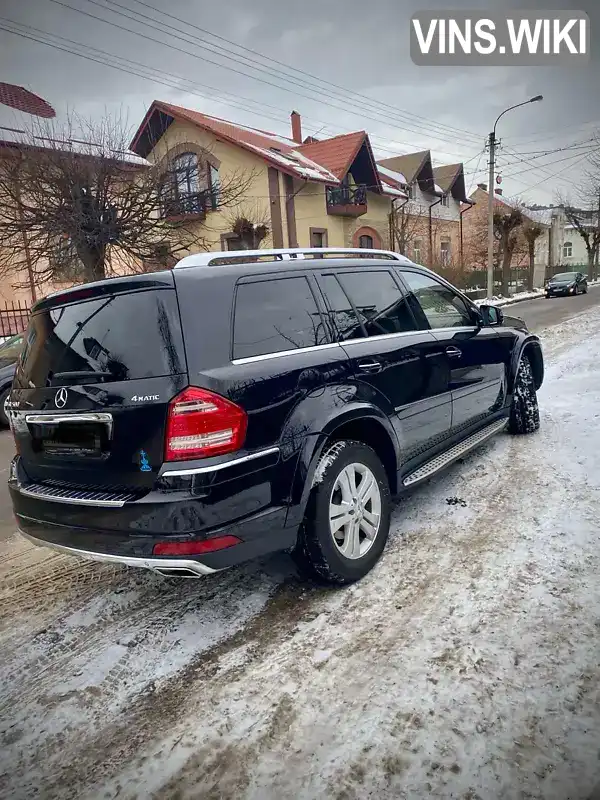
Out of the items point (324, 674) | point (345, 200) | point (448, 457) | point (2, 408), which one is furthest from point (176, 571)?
point (345, 200)

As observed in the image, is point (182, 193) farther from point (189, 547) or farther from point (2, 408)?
point (189, 547)

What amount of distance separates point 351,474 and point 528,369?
3144mm

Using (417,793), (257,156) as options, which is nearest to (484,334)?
(417,793)

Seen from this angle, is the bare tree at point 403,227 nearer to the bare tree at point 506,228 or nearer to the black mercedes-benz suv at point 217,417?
the bare tree at point 506,228

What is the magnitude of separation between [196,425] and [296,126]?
37.5 meters

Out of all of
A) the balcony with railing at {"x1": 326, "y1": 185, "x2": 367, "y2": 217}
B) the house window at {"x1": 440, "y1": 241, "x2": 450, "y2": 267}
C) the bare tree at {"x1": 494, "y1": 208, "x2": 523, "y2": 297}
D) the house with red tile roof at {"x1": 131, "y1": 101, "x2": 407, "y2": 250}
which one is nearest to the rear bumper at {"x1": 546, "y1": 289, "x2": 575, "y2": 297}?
the bare tree at {"x1": 494, "y1": 208, "x2": 523, "y2": 297}

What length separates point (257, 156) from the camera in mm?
22562

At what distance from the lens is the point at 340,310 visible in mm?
3168

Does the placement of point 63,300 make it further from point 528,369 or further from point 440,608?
point 528,369

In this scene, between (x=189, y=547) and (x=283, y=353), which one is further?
(x=283, y=353)

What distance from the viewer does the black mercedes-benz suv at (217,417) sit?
233 centimetres

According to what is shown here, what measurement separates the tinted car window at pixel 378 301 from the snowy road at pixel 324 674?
4.34ft

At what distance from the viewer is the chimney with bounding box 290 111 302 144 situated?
35.3 meters

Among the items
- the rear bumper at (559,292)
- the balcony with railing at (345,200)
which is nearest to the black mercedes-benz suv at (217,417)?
the balcony with railing at (345,200)
